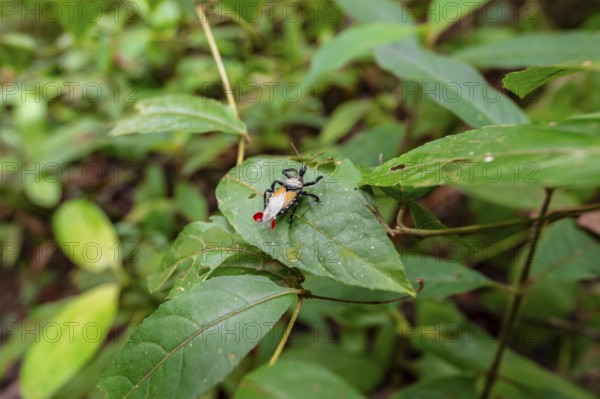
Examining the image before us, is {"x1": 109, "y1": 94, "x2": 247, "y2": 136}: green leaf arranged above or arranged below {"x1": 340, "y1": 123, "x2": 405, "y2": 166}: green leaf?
above

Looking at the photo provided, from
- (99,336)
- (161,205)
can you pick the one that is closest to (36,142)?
(161,205)

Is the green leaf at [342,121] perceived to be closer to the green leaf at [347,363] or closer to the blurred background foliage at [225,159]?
the blurred background foliage at [225,159]

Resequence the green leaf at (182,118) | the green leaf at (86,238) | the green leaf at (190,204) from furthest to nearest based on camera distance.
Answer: the green leaf at (190,204)
the green leaf at (86,238)
the green leaf at (182,118)

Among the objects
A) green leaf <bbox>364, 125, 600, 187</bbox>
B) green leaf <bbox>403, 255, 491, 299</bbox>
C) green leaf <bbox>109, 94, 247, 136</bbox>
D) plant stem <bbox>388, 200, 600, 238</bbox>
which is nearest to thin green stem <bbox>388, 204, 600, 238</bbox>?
plant stem <bbox>388, 200, 600, 238</bbox>

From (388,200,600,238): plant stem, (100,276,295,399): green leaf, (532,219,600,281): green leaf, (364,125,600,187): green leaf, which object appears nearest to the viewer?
(364,125,600,187): green leaf

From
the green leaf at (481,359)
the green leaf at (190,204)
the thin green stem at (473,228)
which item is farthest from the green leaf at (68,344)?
the thin green stem at (473,228)

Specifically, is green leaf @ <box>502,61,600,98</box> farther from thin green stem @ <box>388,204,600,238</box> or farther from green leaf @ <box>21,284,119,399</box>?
green leaf @ <box>21,284,119,399</box>

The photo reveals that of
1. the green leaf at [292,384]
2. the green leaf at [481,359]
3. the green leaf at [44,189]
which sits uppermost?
the green leaf at [44,189]
